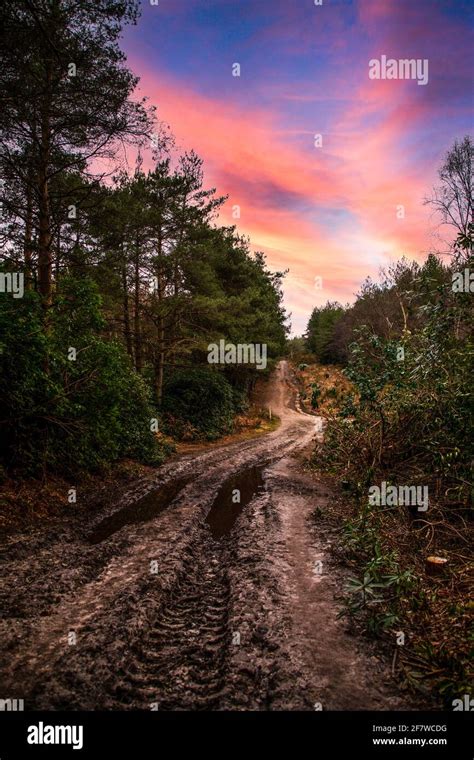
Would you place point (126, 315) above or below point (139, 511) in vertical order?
above

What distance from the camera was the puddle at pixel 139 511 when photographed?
741cm

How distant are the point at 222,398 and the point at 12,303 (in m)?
15.9

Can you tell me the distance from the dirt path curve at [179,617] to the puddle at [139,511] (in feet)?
0.19

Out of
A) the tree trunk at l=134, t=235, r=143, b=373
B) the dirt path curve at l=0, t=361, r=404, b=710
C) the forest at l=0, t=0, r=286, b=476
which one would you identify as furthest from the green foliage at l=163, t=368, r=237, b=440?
the dirt path curve at l=0, t=361, r=404, b=710

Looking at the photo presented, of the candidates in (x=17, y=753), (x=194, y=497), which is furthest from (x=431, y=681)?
(x=194, y=497)

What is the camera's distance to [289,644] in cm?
421

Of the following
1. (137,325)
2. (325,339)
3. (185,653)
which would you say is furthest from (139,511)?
(325,339)

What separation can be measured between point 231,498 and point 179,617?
5.46m

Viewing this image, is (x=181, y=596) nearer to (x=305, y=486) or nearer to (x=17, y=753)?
(x=17, y=753)

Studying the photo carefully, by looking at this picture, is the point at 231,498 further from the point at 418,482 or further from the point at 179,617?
the point at 179,617

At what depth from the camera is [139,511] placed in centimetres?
870

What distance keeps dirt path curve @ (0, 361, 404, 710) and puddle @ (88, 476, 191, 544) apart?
58mm

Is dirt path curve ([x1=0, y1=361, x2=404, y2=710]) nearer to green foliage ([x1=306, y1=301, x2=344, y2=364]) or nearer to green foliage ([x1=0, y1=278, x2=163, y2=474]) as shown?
green foliage ([x1=0, y1=278, x2=163, y2=474])

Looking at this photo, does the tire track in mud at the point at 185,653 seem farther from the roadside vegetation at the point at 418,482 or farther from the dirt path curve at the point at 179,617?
the roadside vegetation at the point at 418,482
